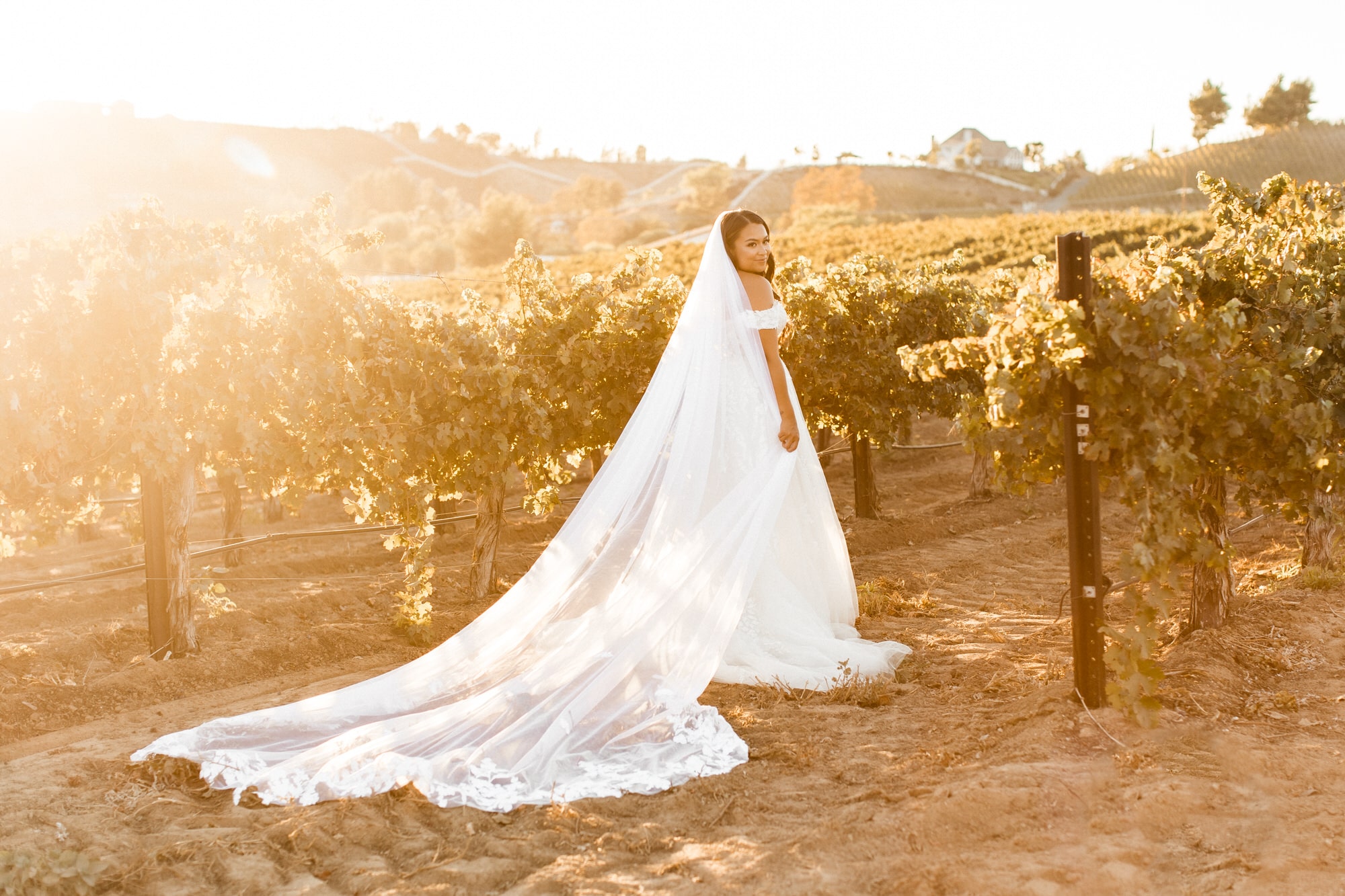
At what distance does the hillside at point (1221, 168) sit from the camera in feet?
212

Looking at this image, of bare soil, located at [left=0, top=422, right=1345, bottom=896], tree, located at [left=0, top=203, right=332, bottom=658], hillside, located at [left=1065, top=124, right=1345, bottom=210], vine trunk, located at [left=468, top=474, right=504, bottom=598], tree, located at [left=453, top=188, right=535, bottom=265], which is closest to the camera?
bare soil, located at [left=0, top=422, right=1345, bottom=896]

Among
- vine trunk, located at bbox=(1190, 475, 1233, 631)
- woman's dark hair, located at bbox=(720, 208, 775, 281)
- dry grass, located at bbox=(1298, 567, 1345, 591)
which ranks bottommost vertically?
dry grass, located at bbox=(1298, 567, 1345, 591)

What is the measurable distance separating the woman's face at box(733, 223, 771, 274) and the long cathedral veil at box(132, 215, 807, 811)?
11 centimetres

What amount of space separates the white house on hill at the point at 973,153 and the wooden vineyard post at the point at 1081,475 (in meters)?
103

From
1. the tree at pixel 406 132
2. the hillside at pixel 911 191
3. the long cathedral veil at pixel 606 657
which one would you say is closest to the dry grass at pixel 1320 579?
the long cathedral veil at pixel 606 657

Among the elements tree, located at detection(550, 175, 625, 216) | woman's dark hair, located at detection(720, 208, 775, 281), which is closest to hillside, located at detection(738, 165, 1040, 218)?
tree, located at detection(550, 175, 625, 216)

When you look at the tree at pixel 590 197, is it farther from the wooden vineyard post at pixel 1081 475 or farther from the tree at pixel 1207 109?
the wooden vineyard post at pixel 1081 475

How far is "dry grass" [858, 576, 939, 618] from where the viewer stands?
6.71 metres

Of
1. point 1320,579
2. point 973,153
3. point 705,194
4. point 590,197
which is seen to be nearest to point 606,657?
point 1320,579

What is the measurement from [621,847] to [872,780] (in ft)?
3.65

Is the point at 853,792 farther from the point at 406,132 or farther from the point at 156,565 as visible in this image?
the point at 406,132

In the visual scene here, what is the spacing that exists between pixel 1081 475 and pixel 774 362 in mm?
2276

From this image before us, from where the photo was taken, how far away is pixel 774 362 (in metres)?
5.84

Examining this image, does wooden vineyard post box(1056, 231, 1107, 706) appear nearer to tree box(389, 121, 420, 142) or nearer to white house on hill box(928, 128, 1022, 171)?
white house on hill box(928, 128, 1022, 171)
